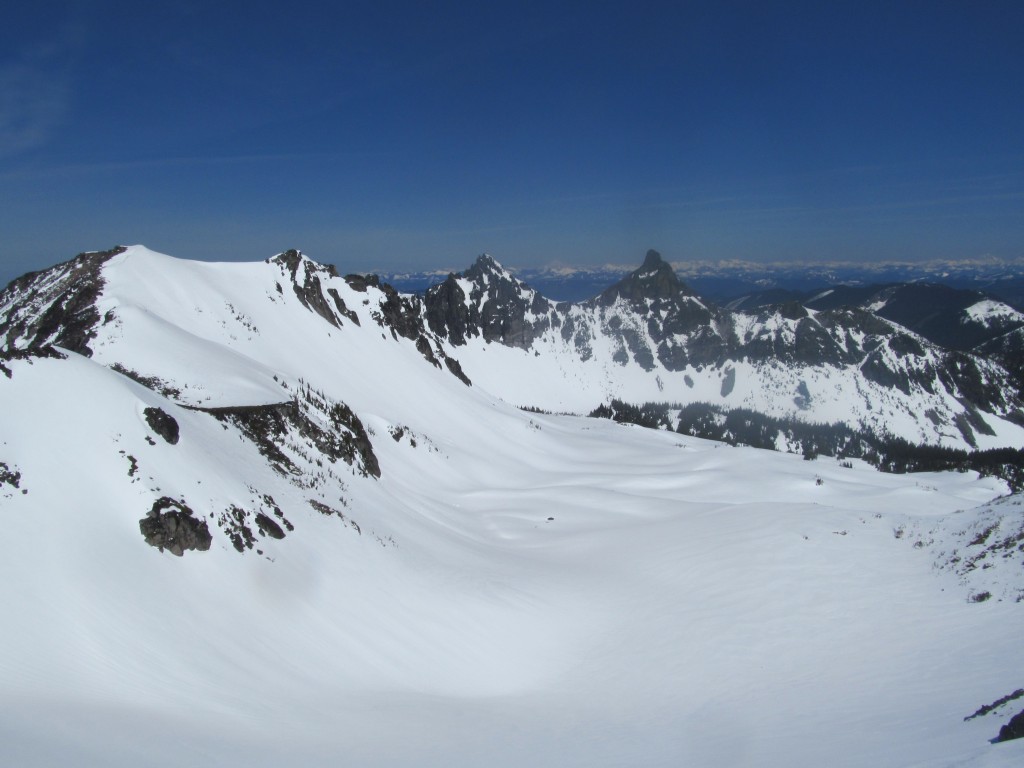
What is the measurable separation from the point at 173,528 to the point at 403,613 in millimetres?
8371

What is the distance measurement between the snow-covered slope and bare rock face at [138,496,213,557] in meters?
0.07

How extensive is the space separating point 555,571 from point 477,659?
984 centimetres

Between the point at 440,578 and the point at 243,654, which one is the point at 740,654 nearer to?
the point at 440,578

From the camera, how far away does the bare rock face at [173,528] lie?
16.7m

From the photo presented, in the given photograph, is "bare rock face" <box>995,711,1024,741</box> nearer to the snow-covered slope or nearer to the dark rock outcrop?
the snow-covered slope

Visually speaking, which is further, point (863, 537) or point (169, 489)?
point (863, 537)

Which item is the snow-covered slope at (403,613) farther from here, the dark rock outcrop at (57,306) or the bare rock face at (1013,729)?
the dark rock outcrop at (57,306)

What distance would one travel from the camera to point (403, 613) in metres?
20.9

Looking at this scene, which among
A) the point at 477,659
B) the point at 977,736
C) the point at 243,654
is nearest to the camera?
the point at 977,736

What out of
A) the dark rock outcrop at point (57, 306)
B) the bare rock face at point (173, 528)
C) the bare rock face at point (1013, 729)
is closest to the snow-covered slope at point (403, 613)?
the bare rock face at point (173, 528)

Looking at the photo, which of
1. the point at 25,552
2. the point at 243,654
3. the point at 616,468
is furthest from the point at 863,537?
the point at 616,468

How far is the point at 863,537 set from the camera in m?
25.9

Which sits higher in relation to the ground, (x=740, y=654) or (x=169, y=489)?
(x=169, y=489)

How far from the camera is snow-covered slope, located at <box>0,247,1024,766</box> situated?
39.0 ft
